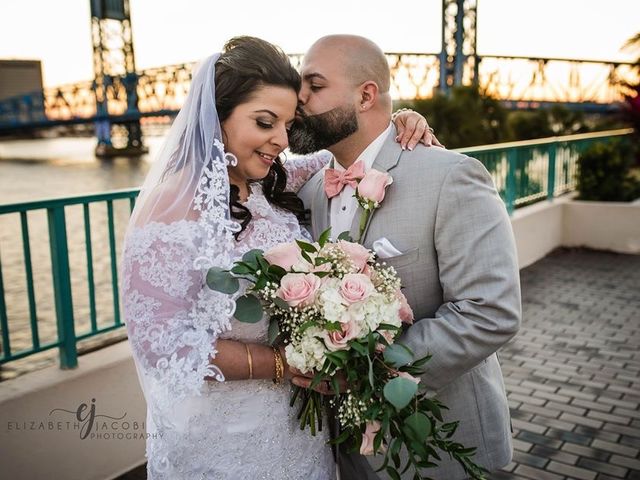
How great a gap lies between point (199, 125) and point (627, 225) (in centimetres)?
879

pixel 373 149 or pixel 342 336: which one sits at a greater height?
pixel 373 149

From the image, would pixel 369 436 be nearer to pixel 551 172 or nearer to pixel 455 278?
pixel 455 278

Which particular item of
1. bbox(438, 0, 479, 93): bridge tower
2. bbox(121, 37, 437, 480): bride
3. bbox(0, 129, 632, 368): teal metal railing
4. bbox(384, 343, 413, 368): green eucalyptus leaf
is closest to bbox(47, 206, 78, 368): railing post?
bbox(0, 129, 632, 368): teal metal railing

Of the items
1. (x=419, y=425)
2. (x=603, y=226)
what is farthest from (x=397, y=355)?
(x=603, y=226)

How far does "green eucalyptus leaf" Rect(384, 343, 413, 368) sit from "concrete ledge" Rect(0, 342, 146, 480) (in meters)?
2.37

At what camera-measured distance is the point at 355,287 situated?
68.6 inches

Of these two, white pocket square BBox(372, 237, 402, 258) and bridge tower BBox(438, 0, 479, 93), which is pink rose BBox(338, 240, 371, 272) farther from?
bridge tower BBox(438, 0, 479, 93)

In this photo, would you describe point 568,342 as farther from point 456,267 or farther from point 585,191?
point 585,191

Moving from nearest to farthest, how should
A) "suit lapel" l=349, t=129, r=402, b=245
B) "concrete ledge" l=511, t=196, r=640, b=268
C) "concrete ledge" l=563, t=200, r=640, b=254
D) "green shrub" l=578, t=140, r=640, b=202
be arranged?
"suit lapel" l=349, t=129, r=402, b=245 → "concrete ledge" l=511, t=196, r=640, b=268 → "concrete ledge" l=563, t=200, r=640, b=254 → "green shrub" l=578, t=140, r=640, b=202

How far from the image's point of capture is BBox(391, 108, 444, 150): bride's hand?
7.86 feet

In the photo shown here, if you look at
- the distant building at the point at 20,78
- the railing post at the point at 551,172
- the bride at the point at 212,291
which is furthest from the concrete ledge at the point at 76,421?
the distant building at the point at 20,78

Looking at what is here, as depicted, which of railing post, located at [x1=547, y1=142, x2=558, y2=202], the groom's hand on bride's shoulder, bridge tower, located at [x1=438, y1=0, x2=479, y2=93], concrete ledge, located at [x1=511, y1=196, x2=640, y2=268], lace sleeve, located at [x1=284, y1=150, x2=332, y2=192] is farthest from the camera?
bridge tower, located at [x1=438, y1=0, x2=479, y2=93]

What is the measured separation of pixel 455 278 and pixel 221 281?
0.77 metres

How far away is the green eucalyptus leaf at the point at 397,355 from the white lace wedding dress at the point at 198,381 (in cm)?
51
